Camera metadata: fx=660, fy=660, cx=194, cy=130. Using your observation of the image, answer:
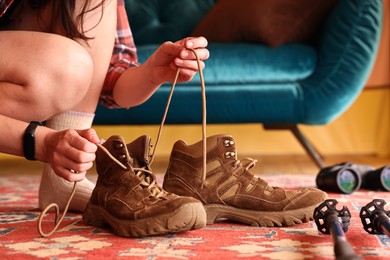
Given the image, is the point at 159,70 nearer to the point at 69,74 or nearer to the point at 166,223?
the point at 69,74

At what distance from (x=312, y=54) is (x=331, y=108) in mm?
200

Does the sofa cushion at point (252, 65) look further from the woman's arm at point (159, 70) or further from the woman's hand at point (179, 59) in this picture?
the woman's hand at point (179, 59)

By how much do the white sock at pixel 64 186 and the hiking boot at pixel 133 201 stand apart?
0.14 m

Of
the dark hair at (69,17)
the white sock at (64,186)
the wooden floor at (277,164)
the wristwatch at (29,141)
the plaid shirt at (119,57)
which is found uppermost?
the dark hair at (69,17)

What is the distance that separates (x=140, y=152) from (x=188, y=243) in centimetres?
22

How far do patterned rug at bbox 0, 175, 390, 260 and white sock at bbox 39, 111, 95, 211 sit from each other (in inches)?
3.0

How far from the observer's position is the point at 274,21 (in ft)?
7.73

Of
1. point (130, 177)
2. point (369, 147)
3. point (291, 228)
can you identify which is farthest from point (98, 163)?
point (369, 147)

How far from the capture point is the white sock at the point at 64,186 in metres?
1.29

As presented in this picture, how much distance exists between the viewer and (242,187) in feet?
3.72

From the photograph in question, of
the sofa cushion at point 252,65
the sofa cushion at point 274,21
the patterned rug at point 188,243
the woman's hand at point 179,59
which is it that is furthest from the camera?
the sofa cushion at point 274,21

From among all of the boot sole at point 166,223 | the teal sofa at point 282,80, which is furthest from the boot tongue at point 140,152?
the teal sofa at point 282,80

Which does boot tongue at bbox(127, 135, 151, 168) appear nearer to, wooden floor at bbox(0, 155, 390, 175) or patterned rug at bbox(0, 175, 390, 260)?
patterned rug at bbox(0, 175, 390, 260)

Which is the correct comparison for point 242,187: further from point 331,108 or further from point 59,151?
point 331,108
